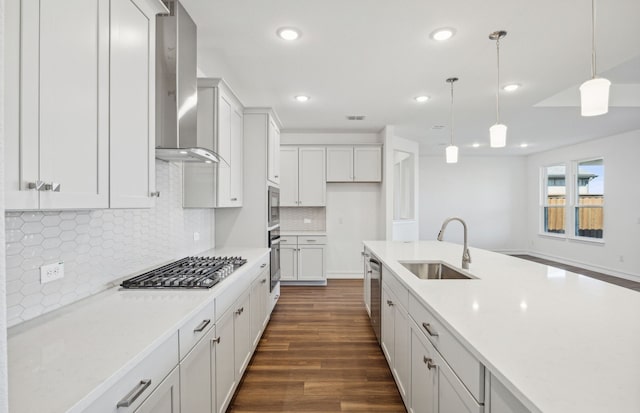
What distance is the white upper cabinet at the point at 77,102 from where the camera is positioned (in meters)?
0.89

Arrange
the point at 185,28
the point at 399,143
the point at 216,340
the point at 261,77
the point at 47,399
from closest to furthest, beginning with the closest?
the point at 47,399, the point at 216,340, the point at 185,28, the point at 261,77, the point at 399,143

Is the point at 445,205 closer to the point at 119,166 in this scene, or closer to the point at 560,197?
the point at 560,197

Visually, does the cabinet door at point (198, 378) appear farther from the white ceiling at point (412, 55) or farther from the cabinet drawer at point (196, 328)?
the white ceiling at point (412, 55)

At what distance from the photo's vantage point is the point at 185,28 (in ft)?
6.93

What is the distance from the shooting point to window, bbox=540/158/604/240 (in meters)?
6.57

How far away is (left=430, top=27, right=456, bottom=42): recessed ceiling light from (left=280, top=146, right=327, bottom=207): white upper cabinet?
3166 mm

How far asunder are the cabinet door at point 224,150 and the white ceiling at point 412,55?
47 centimetres

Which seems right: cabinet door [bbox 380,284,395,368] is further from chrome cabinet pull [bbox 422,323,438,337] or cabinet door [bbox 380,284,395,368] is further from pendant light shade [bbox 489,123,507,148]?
pendant light shade [bbox 489,123,507,148]

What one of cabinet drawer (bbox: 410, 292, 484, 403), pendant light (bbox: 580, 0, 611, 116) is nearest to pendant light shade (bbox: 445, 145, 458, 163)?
pendant light (bbox: 580, 0, 611, 116)

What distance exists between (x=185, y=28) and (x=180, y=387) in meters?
2.16

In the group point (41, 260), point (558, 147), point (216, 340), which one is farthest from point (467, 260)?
point (558, 147)

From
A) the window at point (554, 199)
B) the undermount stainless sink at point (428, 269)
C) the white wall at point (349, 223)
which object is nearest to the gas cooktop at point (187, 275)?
the undermount stainless sink at point (428, 269)

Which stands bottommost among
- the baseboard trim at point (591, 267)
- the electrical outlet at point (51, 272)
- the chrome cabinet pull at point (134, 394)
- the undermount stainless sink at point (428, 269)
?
the baseboard trim at point (591, 267)

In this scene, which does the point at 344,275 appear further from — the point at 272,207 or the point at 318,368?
the point at 318,368
